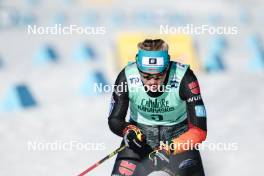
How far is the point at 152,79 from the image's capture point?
15.2 ft

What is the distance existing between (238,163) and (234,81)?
5.76 m

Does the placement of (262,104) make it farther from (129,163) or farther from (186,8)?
(186,8)

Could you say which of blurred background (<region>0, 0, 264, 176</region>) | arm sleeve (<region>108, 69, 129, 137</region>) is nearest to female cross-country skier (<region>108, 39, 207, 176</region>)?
arm sleeve (<region>108, 69, 129, 137</region>)

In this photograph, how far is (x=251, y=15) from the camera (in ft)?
107

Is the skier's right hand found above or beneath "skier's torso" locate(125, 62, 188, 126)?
beneath

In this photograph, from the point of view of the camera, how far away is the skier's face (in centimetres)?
461

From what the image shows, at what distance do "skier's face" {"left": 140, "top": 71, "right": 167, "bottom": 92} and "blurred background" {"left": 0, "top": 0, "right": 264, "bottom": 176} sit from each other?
290 cm

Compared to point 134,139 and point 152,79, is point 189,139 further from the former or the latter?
point 152,79

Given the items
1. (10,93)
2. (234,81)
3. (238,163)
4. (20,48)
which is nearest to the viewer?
(238,163)

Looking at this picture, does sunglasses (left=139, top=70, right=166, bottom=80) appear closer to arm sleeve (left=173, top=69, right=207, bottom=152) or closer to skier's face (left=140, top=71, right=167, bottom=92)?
skier's face (left=140, top=71, right=167, bottom=92)

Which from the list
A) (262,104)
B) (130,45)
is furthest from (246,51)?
(262,104)

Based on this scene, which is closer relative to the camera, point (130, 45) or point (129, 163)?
point (129, 163)

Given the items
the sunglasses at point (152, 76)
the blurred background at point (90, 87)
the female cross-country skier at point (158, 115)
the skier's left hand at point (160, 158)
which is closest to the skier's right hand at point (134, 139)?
the female cross-country skier at point (158, 115)

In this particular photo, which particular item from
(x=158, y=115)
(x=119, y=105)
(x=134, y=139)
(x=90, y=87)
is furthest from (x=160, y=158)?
(x=90, y=87)
